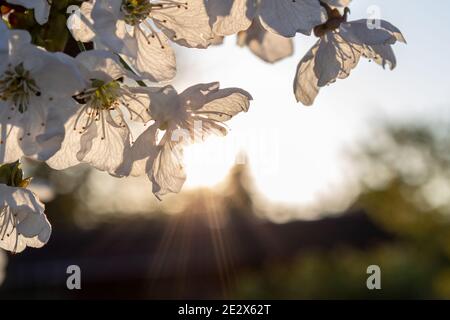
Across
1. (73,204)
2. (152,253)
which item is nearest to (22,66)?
(152,253)

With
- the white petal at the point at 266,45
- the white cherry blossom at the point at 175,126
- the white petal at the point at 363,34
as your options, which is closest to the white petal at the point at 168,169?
the white cherry blossom at the point at 175,126

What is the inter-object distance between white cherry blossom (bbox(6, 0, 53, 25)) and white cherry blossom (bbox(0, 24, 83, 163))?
0.04 meters

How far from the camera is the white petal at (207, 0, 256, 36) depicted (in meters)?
1.16

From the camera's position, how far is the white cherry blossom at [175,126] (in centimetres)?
121

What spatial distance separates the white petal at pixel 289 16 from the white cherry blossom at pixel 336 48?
9.1 inches

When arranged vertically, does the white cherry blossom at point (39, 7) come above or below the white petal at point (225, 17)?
below

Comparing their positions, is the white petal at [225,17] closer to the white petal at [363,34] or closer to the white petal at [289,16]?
the white petal at [289,16]

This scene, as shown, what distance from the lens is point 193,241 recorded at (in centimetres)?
1279

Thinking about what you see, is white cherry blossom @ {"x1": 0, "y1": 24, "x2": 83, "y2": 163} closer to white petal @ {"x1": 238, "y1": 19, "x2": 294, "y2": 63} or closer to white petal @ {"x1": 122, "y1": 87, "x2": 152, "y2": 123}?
white petal @ {"x1": 122, "y1": 87, "x2": 152, "y2": 123}

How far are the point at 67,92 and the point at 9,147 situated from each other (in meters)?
0.14

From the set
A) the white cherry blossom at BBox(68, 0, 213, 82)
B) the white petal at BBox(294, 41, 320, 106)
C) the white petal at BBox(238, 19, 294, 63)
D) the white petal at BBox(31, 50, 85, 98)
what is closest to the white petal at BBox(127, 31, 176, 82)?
the white cherry blossom at BBox(68, 0, 213, 82)

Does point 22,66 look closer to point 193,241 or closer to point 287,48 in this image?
point 287,48
